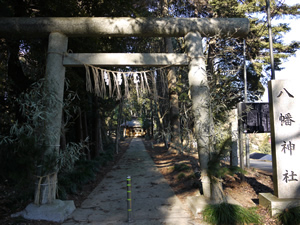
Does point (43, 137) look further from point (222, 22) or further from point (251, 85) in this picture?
point (251, 85)

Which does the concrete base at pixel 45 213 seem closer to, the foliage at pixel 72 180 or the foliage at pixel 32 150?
the foliage at pixel 32 150

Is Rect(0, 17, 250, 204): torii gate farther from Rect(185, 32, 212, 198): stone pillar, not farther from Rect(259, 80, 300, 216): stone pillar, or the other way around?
Rect(259, 80, 300, 216): stone pillar

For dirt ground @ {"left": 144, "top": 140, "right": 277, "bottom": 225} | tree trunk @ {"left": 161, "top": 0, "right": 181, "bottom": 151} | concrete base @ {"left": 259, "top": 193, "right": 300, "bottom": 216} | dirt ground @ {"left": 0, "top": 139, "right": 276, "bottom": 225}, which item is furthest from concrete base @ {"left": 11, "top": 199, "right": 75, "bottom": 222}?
tree trunk @ {"left": 161, "top": 0, "right": 181, "bottom": 151}

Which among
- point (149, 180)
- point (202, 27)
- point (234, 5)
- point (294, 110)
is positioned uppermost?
point (234, 5)

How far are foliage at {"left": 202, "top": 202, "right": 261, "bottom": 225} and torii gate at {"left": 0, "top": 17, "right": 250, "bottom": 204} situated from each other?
80cm

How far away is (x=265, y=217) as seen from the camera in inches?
203

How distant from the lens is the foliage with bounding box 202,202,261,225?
15.2ft

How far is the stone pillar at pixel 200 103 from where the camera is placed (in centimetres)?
570

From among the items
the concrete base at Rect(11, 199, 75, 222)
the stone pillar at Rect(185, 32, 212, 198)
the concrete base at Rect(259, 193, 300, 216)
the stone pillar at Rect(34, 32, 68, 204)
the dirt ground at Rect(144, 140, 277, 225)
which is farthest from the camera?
the dirt ground at Rect(144, 140, 277, 225)

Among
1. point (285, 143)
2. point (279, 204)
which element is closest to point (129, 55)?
point (285, 143)

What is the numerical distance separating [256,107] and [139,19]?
15.7 ft

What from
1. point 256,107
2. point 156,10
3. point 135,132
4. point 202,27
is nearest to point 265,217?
point 256,107

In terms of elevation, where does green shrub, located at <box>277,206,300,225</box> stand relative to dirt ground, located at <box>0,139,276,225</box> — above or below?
above

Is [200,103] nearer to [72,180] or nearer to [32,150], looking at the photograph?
[32,150]
